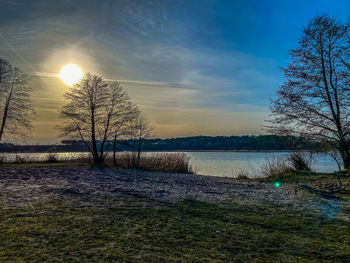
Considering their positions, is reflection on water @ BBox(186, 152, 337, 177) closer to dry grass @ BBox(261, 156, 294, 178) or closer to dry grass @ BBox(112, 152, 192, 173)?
dry grass @ BBox(261, 156, 294, 178)

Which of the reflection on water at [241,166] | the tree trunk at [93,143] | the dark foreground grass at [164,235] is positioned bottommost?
the reflection on water at [241,166]

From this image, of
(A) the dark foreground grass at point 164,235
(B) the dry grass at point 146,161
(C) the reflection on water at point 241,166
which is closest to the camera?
Result: (A) the dark foreground grass at point 164,235

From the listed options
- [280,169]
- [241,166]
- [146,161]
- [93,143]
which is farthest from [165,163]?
[241,166]

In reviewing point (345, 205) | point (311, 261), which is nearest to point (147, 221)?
point (311, 261)

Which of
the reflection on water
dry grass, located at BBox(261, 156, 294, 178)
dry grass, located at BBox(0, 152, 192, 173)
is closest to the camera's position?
dry grass, located at BBox(261, 156, 294, 178)

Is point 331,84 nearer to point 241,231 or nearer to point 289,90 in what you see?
point 289,90

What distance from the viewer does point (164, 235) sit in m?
3.77

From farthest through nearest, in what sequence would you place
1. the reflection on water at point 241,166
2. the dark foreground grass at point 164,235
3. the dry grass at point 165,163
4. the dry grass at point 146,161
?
the dry grass at point 165,163
the dry grass at point 146,161
the reflection on water at point 241,166
the dark foreground grass at point 164,235

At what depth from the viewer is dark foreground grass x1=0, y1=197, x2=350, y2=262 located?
10.1 feet

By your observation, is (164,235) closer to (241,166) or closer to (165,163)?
(165,163)

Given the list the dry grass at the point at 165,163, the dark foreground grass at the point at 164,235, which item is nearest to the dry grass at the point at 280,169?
the dry grass at the point at 165,163

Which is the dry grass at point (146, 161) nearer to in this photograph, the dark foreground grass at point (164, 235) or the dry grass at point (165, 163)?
the dry grass at point (165, 163)

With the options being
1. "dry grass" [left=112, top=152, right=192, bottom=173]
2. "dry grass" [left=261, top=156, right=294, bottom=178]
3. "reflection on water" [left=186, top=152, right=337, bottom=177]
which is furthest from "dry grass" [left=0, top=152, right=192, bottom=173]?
"dry grass" [left=261, top=156, right=294, bottom=178]

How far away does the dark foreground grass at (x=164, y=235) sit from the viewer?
308 centimetres
